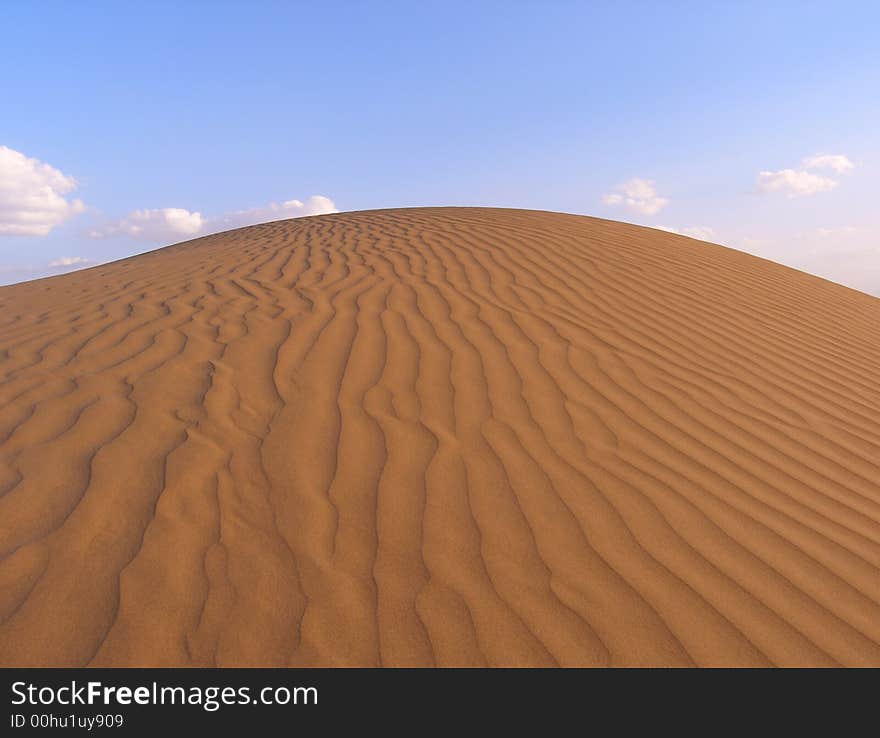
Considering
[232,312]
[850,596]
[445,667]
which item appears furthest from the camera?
[232,312]

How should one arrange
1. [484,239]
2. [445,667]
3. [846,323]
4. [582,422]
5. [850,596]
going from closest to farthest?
[445,667], [850,596], [582,422], [846,323], [484,239]

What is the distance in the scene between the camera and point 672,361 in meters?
4.12

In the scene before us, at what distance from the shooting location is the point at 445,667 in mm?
1795

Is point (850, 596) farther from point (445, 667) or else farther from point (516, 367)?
point (516, 367)

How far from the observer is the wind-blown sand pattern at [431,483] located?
6.28 feet

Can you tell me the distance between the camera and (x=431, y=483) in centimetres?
260

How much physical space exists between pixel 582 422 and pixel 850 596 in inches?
52.2

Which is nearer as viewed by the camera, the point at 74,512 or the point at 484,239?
the point at 74,512

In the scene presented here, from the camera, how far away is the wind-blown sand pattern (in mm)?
1913

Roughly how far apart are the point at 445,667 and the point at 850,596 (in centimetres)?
142

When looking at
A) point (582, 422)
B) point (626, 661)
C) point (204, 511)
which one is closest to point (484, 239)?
point (582, 422)
